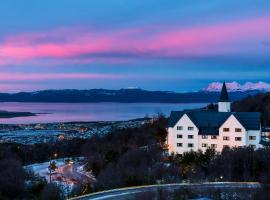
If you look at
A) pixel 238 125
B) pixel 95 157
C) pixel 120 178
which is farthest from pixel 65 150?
pixel 120 178

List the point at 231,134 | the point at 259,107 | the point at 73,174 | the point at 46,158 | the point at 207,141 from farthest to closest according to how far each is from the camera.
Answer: the point at 46,158 < the point at 259,107 < the point at 207,141 < the point at 73,174 < the point at 231,134

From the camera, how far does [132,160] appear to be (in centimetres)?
3269

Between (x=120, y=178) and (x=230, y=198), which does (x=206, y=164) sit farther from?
(x=230, y=198)

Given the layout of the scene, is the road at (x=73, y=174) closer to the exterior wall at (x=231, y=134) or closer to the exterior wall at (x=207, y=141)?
the exterior wall at (x=207, y=141)

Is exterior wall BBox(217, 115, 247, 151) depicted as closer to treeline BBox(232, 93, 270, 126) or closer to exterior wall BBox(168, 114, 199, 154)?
exterior wall BBox(168, 114, 199, 154)

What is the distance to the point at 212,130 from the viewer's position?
127ft

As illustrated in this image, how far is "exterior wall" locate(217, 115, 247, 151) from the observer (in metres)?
37.3

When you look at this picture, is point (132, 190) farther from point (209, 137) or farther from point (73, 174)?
point (209, 137)

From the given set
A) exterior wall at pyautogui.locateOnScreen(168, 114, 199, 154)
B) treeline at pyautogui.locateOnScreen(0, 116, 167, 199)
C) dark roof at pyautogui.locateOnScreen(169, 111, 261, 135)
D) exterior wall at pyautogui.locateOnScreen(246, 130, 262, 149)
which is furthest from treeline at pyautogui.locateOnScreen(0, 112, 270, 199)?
exterior wall at pyautogui.locateOnScreen(246, 130, 262, 149)

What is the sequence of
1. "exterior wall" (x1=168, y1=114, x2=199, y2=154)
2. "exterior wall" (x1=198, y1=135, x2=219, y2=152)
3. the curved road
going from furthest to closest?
"exterior wall" (x1=168, y1=114, x2=199, y2=154) < "exterior wall" (x1=198, y1=135, x2=219, y2=152) < the curved road

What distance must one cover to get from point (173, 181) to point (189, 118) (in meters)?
15.6

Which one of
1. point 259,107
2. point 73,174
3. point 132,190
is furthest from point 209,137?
point 259,107

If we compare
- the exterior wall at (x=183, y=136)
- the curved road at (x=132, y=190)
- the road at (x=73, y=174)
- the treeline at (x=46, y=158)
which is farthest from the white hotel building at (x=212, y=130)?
the curved road at (x=132, y=190)

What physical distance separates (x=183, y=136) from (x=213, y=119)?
105 inches
